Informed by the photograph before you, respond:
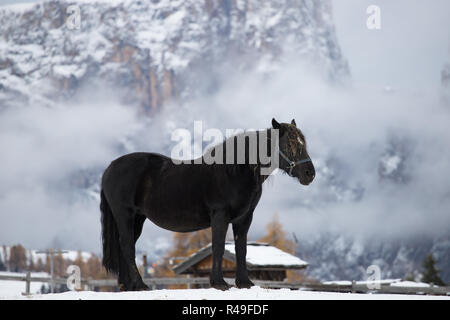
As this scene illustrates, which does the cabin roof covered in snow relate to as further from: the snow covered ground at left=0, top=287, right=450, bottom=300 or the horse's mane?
the snow covered ground at left=0, top=287, right=450, bottom=300

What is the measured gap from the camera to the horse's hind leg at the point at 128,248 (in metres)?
8.34

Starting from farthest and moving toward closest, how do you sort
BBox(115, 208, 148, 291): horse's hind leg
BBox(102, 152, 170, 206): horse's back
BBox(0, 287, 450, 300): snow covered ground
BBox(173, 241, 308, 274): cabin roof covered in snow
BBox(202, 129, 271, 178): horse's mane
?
BBox(173, 241, 308, 274): cabin roof covered in snow → BBox(102, 152, 170, 206): horse's back → BBox(115, 208, 148, 291): horse's hind leg → BBox(202, 129, 271, 178): horse's mane → BBox(0, 287, 450, 300): snow covered ground

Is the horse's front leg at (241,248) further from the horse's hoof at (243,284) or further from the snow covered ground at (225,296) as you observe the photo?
the snow covered ground at (225,296)

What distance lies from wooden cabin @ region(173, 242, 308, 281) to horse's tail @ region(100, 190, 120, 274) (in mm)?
14341

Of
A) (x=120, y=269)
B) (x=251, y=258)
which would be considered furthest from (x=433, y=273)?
(x=120, y=269)

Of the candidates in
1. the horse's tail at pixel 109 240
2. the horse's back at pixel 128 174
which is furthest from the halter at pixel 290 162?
the horse's tail at pixel 109 240

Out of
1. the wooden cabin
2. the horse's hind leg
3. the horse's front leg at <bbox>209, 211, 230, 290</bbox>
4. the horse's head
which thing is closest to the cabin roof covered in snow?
the wooden cabin

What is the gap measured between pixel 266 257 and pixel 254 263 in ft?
5.52

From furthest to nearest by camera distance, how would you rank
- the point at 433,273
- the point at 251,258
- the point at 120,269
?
the point at 433,273, the point at 251,258, the point at 120,269

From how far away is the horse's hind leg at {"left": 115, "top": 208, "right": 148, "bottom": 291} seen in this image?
27.4 ft

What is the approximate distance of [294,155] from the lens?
768 cm
